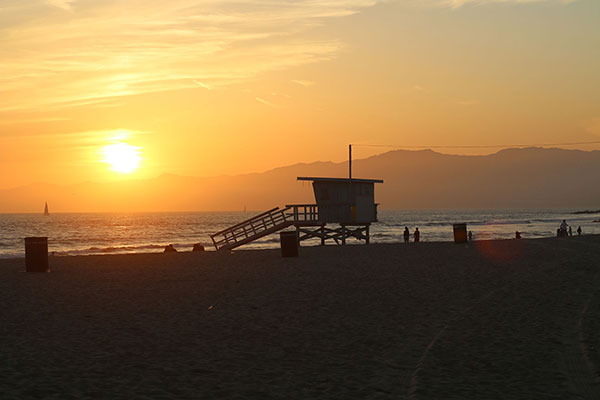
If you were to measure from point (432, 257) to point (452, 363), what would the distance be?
60.2 feet

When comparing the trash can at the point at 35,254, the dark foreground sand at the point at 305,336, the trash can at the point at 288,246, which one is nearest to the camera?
the dark foreground sand at the point at 305,336

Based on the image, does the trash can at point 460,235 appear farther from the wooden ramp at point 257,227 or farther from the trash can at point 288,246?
the trash can at point 288,246

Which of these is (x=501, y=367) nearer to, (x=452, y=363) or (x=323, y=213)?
(x=452, y=363)

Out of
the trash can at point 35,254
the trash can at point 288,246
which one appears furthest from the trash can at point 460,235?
the trash can at point 35,254

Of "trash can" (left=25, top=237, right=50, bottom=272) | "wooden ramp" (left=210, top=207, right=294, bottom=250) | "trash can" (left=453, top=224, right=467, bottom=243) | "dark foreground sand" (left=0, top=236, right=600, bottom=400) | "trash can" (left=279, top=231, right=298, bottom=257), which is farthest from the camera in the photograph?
"wooden ramp" (left=210, top=207, right=294, bottom=250)

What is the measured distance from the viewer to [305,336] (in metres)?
10.1

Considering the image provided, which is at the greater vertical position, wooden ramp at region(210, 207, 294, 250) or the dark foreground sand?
wooden ramp at region(210, 207, 294, 250)

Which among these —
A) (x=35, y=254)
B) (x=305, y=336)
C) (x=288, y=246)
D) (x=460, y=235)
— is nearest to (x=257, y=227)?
(x=460, y=235)

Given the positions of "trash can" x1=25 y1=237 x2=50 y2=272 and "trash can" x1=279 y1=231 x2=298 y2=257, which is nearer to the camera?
"trash can" x1=25 y1=237 x2=50 y2=272

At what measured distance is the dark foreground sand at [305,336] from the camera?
7117mm

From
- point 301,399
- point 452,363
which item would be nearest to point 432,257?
point 452,363

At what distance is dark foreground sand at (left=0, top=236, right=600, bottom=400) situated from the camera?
7117 millimetres

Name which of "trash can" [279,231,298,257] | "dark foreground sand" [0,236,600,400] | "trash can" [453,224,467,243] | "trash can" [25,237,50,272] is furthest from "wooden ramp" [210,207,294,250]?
"dark foreground sand" [0,236,600,400]

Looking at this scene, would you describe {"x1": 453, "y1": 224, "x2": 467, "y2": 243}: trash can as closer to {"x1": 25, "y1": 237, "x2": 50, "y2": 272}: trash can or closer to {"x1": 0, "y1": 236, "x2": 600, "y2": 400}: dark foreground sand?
{"x1": 0, "y1": 236, "x2": 600, "y2": 400}: dark foreground sand
